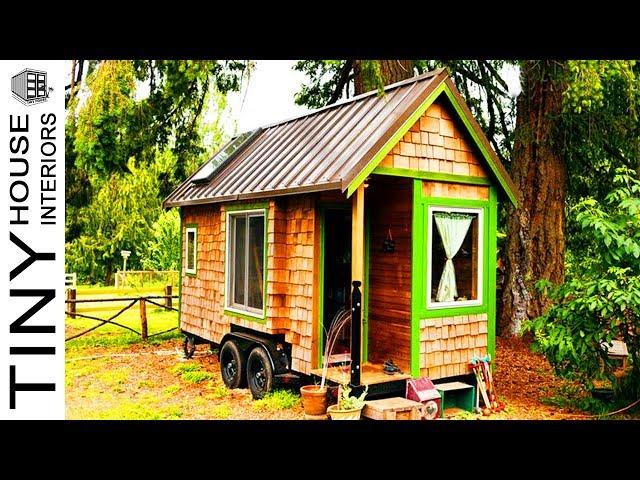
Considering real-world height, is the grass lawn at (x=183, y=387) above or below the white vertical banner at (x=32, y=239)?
below

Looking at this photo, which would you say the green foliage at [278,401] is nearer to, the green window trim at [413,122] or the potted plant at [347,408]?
the potted plant at [347,408]

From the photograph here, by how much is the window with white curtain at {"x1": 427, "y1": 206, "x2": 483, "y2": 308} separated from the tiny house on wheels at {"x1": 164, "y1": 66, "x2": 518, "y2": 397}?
0.05 feet

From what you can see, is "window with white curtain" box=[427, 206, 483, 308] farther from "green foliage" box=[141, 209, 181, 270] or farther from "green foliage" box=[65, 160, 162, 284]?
"green foliage" box=[141, 209, 181, 270]

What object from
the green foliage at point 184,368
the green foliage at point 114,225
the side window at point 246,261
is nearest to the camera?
the side window at point 246,261

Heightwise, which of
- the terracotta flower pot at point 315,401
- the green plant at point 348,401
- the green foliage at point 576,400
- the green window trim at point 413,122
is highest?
the green window trim at point 413,122

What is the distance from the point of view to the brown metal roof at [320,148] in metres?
6.30

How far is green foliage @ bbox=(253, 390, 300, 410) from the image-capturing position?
6.87 meters

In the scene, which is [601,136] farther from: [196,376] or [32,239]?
[32,239]

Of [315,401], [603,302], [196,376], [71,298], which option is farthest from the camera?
[71,298]

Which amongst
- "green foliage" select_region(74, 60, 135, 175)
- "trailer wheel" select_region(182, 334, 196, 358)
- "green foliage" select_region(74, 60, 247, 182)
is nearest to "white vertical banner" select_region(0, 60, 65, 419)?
"green foliage" select_region(74, 60, 247, 182)

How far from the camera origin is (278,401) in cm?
695

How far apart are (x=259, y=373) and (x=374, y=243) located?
2.28 m

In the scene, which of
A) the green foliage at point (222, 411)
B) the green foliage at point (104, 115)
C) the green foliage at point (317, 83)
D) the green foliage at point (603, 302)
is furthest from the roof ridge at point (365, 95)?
the green foliage at point (222, 411)

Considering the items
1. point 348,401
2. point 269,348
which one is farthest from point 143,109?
point 348,401
